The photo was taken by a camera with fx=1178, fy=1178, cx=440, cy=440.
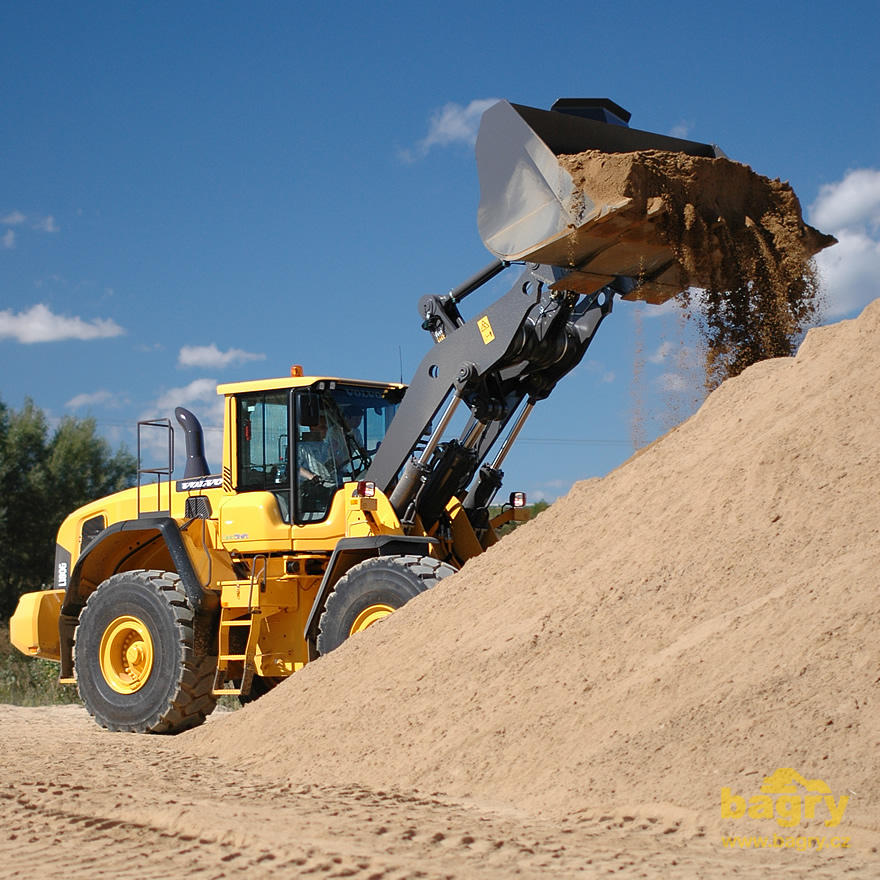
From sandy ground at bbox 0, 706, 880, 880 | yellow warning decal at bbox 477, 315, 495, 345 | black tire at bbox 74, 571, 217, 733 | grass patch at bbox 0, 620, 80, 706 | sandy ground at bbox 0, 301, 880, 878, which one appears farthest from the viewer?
grass patch at bbox 0, 620, 80, 706

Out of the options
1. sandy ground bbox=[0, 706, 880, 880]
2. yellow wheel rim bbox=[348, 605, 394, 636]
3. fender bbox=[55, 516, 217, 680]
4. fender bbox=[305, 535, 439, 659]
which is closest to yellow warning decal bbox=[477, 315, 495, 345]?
fender bbox=[305, 535, 439, 659]

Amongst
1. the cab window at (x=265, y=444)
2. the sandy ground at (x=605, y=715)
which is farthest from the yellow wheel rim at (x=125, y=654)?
the sandy ground at (x=605, y=715)

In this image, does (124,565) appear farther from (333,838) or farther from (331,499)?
(333,838)

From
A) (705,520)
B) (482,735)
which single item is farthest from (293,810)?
(705,520)

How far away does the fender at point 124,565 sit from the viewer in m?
9.93

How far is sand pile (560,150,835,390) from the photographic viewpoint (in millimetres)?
8086

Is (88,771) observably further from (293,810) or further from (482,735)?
(482,735)

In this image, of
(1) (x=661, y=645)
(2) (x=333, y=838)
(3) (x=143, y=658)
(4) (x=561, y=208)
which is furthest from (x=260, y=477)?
(2) (x=333, y=838)

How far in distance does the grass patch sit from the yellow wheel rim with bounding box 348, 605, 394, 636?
696 cm

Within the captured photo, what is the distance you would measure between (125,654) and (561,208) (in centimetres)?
551

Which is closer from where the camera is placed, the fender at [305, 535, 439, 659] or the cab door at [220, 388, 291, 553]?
the fender at [305, 535, 439, 659]

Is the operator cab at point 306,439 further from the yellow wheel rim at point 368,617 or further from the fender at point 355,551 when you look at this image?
the yellow wheel rim at point 368,617

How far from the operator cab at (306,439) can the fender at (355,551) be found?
0.68 metres

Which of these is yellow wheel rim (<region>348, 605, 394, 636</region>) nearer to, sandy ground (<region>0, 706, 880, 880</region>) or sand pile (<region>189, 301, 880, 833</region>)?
sand pile (<region>189, 301, 880, 833</region>)
